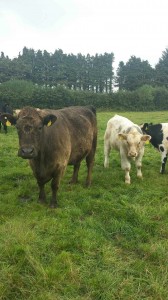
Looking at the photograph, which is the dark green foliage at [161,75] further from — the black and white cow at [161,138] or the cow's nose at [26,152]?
the cow's nose at [26,152]

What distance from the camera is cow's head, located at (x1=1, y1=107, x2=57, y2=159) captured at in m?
5.66

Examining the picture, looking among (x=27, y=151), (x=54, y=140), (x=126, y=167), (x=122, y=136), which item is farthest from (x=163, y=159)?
(x=27, y=151)

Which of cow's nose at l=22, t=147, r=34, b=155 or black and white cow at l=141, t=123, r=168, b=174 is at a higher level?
cow's nose at l=22, t=147, r=34, b=155

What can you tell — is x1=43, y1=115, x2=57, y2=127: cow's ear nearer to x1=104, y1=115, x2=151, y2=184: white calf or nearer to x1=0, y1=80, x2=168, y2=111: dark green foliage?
x1=104, y1=115, x2=151, y2=184: white calf

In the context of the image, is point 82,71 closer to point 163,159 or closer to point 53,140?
point 163,159

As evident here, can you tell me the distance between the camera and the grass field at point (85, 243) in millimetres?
4012

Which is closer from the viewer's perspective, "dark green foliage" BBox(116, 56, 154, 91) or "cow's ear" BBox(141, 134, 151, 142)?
"cow's ear" BBox(141, 134, 151, 142)

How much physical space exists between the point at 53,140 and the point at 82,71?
8809 centimetres

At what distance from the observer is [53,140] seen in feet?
21.7

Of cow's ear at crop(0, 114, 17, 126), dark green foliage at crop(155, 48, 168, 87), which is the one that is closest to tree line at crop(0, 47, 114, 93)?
dark green foliage at crop(155, 48, 168, 87)

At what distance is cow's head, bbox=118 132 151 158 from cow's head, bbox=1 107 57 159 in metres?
Result: 3.09

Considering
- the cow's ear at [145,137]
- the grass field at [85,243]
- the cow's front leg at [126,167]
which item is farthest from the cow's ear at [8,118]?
the cow's ear at [145,137]

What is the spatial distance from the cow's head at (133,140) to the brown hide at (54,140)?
865mm

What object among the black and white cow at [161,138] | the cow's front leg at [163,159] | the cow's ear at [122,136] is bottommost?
the cow's front leg at [163,159]
